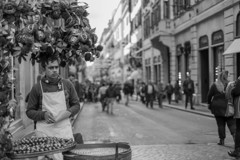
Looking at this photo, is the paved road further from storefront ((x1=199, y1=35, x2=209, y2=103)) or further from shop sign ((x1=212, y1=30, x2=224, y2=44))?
storefront ((x1=199, y1=35, x2=209, y2=103))

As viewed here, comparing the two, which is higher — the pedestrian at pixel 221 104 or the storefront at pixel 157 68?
the storefront at pixel 157 68

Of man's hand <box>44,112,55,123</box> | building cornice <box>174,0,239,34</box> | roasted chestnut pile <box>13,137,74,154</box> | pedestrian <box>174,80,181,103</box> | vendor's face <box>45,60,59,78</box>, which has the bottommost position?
pedestrian <box>174,80,181,103</box>

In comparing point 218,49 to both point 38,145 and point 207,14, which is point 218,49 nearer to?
point 207,14

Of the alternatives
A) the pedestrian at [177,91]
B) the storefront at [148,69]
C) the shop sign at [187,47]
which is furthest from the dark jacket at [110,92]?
the storefront at [148,69]

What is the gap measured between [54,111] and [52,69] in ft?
1.56

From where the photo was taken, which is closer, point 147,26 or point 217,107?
point 217,107

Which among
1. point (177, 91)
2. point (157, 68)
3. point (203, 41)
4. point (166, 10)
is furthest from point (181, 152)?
point (157, 68)

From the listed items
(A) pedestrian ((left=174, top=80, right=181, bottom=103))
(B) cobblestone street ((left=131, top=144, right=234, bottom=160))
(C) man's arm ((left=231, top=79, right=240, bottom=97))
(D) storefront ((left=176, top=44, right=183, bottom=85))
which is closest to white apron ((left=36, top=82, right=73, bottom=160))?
(B) cobblestone street ((left=131, top=144, right=234, bottom=160))

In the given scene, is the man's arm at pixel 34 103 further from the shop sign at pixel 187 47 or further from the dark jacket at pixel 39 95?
the shop sign at pixel 187 47

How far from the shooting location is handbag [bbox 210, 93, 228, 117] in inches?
399

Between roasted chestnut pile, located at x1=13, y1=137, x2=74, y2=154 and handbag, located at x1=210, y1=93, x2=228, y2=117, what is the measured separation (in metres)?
6.63

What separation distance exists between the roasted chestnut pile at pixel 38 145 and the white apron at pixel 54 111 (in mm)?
505

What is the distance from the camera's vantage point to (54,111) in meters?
4.73

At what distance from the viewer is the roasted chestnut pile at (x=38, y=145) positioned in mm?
3755
